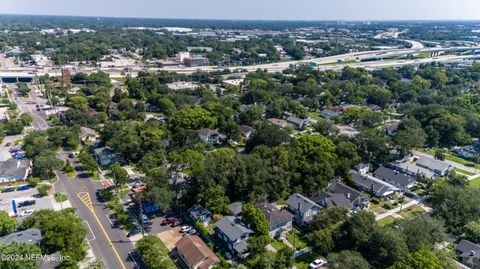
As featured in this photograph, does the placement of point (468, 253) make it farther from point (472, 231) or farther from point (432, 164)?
point (432, 164)

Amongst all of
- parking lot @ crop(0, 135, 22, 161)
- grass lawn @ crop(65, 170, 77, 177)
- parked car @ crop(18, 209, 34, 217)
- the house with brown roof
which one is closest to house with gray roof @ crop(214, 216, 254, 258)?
the house with brown roof

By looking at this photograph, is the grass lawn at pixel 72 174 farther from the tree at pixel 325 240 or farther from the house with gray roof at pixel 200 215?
the tree at pixel 325 240

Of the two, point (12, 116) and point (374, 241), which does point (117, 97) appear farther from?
point (374, 241)

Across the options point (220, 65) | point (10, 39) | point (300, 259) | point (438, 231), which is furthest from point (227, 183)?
point (10, 39)

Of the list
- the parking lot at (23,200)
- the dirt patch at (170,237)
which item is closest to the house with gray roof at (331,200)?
the dirt patch at (170,237)

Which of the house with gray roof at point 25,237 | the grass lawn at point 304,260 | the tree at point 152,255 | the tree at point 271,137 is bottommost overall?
the grass lawn at point 304,260

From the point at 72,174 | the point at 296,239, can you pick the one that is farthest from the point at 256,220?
the point at 72,174
